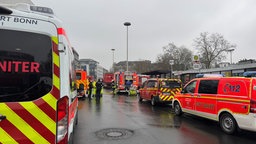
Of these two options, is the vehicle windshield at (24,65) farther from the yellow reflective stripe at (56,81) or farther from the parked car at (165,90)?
the parked car at (165,90)

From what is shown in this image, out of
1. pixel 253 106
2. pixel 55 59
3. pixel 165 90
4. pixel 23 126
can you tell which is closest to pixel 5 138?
pixel 23 126

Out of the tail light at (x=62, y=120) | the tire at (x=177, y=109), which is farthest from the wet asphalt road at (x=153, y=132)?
the tail light at (x=62, y=120)

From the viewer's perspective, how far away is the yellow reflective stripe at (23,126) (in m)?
3.04

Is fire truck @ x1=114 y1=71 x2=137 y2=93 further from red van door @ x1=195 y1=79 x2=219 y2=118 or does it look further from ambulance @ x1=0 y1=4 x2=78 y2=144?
ambulance @ x1=0 y1=4 x2=78 y2=144

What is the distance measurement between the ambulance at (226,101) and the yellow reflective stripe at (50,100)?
6.01m

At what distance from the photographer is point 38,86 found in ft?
10.6

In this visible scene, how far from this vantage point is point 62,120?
336 cm

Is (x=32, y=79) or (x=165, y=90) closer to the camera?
(x=32, y=79)

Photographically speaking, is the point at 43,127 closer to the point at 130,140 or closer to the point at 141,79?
the point at 130,140

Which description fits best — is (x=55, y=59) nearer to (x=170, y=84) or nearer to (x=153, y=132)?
(x=153, y=132)

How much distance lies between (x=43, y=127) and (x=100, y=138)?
409 cm

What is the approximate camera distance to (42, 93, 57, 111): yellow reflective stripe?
10.5 ft

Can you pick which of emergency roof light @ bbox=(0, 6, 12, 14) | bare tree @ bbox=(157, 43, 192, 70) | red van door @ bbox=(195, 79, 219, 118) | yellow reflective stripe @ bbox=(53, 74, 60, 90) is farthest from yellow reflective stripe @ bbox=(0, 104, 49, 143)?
bare tree @ bbox=(157, 43, 192, 70)

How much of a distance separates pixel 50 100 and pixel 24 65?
0.57 metres
